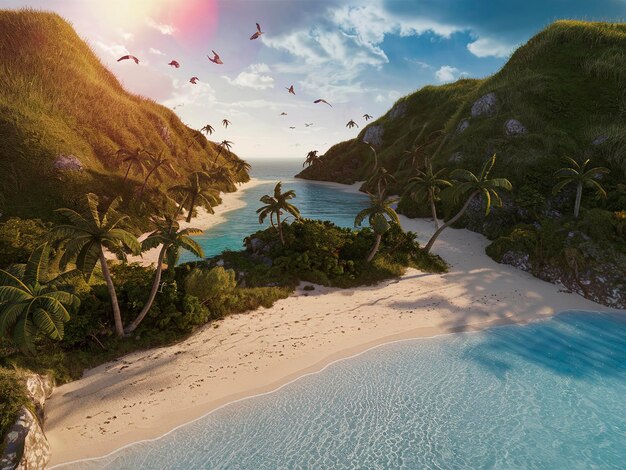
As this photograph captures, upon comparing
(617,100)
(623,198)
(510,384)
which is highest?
(617,100)

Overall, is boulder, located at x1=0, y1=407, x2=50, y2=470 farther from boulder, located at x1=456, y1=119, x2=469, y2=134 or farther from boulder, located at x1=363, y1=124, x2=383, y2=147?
boulder, located at x1=363, y1=124, x2=383, y2=147

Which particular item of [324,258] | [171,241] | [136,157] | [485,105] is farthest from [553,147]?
[136,157]

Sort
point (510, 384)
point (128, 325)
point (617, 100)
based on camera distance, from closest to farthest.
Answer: point (510, 384) < point (128, 325) < point (617, 100)

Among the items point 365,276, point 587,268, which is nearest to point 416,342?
point 365,276

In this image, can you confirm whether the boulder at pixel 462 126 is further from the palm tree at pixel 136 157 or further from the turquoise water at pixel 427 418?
the palm tree at pixel 136 157

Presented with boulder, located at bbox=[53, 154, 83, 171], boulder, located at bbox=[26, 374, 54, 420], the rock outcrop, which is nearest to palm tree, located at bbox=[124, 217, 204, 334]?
boulder, located at bbox=[26, 374, 54, 420]

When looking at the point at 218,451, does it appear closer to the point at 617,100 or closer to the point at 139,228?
the point at 139,228
